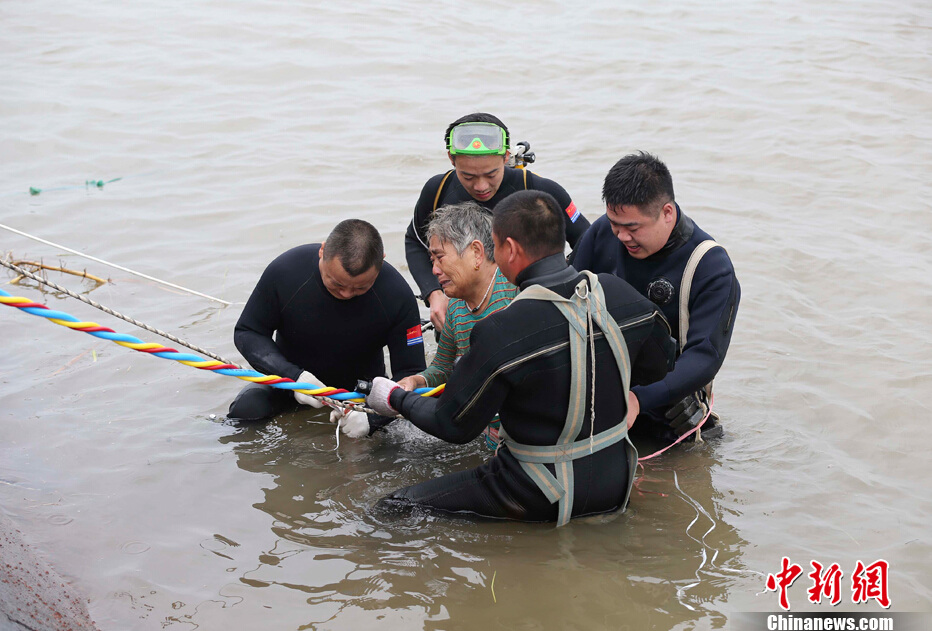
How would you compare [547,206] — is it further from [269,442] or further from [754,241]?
[754,241]

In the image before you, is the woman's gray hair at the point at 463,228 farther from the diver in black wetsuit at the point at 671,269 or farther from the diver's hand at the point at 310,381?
the diver's hand at the point at 310,381

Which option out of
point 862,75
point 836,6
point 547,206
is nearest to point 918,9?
point 836,6

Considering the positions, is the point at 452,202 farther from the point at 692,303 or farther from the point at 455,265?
the point at 692,303

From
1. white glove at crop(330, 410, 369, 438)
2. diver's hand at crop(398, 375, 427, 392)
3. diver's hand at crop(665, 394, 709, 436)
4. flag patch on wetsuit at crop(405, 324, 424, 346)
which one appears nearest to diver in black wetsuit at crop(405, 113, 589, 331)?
flag patch on wetsuit at crop(405, 324, 424, 346)

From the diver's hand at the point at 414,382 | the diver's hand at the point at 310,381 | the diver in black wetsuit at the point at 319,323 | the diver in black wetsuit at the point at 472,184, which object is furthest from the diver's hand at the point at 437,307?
the diver's hand at the point at 310,381

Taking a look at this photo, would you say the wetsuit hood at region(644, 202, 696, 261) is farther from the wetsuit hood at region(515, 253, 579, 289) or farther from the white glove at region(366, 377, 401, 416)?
the white glove at region(366, 377, 401, 416)

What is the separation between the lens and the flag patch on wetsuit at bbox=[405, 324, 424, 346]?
453 cm

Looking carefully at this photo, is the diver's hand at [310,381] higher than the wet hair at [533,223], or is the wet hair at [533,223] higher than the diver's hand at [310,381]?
the wet hair at [533,223]

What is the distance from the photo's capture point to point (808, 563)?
3533 mm

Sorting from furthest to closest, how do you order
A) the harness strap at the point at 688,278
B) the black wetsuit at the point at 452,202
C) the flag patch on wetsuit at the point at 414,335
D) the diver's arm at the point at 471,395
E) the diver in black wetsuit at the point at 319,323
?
the black wetsuit at the point at 452,202 < the flag patch on wetsuit at the point at 414,335 < the diver in black wetsuit at the point at 319,323 < the harness strap at the point at 688,278 < the diver's arm at the point at 471,395

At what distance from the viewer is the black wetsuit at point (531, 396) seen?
308 centimetres

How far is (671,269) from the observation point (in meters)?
4.01

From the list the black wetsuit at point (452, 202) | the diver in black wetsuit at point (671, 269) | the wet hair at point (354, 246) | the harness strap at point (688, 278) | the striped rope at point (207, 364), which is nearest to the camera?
the striped rope at point (207, 364)

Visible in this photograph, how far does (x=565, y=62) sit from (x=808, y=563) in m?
10.5
